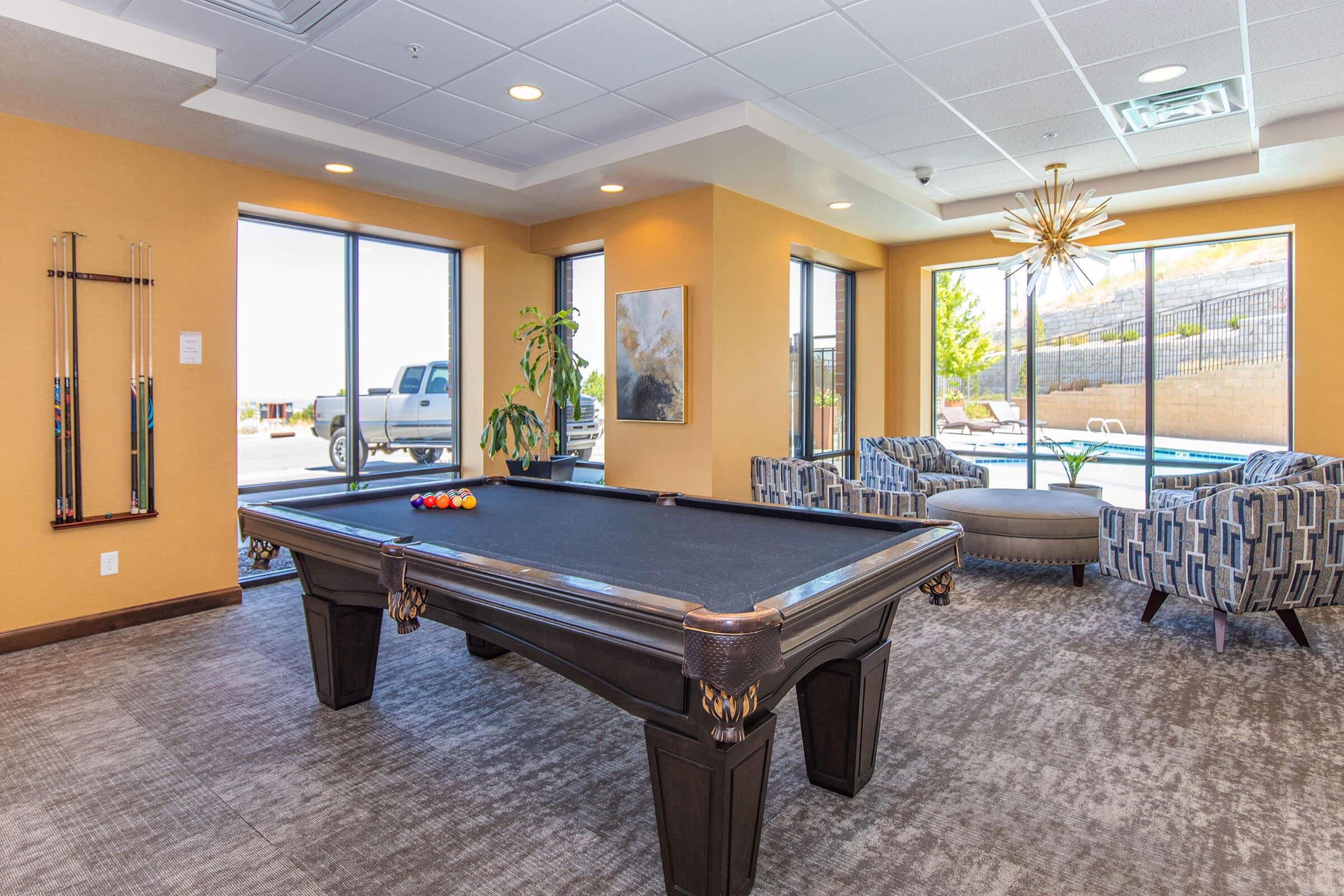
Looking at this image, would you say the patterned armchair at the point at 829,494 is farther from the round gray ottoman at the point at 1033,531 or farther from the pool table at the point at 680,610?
the pool table at the point at 680,610

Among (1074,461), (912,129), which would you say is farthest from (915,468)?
(912,129)

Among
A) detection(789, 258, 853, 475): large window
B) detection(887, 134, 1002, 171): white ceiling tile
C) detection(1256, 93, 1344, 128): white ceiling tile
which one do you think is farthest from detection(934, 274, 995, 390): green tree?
detection(1256, 93, 1344, 128): white ceiling tile

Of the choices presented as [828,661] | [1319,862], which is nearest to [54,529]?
[828,661]

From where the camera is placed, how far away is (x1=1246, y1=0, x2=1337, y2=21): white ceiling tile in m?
3.07

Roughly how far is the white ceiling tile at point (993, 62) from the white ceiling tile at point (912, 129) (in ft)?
1.10

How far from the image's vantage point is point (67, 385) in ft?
12.8

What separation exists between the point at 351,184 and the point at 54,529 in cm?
280

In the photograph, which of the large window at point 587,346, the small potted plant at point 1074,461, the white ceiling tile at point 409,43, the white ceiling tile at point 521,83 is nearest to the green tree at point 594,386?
the large window at point 587,346

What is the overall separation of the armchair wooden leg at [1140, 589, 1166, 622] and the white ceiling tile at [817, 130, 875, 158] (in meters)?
3.23

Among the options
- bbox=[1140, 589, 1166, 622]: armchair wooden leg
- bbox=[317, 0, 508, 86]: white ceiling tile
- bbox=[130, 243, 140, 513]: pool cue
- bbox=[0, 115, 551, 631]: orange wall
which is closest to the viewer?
bbox=[317, 0, 508, 86]: white ceiling tile

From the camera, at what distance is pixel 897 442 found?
6457 mm

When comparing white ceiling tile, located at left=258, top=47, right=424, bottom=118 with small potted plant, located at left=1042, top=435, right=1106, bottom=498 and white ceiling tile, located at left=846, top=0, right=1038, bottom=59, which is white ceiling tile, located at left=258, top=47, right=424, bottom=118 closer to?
white ceiling tile, located at left=846, top=0, right=1038, bottom=59

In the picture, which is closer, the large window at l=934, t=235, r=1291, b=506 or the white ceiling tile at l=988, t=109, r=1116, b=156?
the white ceiling tile at l=988, t=109, r=1116, b=156

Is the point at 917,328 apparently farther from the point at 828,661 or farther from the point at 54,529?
the point at 54,529
